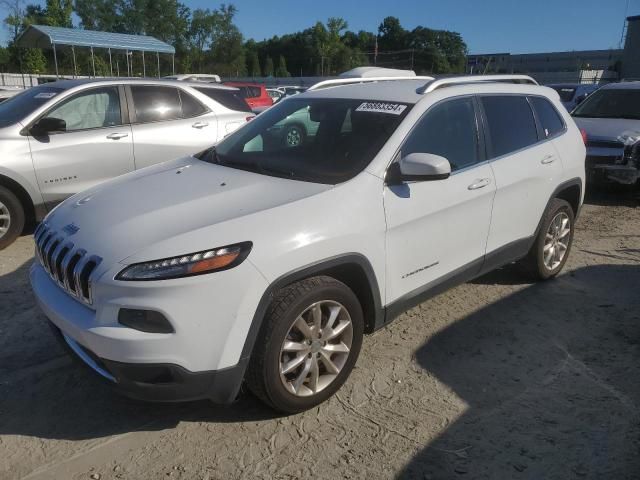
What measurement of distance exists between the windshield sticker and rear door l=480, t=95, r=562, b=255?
32.5 inches

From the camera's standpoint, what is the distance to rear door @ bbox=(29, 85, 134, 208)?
570 centimetres

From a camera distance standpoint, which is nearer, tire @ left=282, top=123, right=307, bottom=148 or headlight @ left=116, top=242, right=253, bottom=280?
headlight @ left=116, top=242, right=253, bottom=280

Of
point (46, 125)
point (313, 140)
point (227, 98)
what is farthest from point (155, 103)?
point (313, 140)

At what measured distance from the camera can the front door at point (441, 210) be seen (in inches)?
126

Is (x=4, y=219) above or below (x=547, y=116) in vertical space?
below

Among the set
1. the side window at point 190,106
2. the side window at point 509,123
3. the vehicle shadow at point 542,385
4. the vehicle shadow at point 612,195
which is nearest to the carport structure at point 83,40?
the side window at point 190,106

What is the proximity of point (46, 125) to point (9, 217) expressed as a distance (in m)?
1.00

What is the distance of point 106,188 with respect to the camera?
339 cm

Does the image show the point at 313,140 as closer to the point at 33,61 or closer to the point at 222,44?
the point at 33,61

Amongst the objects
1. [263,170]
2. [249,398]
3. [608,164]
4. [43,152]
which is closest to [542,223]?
[263,170]

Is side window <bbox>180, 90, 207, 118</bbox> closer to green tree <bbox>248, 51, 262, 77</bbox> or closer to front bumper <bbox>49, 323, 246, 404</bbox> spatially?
front bumper <bbox>49, 323, 246, 404</bbox>

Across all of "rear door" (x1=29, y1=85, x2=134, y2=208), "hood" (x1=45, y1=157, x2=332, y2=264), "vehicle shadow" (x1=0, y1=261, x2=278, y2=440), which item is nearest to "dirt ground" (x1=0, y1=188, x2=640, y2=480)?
"vehicle shadow" (x1=0, y1=261, x2=278, y2=440)

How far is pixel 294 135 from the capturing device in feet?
12.5

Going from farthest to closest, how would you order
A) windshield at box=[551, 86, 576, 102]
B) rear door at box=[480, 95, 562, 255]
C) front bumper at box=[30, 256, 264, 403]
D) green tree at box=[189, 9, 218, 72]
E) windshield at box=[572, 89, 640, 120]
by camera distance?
1. green tree at box=[189, 9, 218, 72]
2. windshield at box=[551, 86, 576, 102]
3. windshield at box=[572, 89, 640, 120]
4. rear door at box=[480, 95, 562, 255]
5. front bumper at box=[30, 256, 264, 403]
